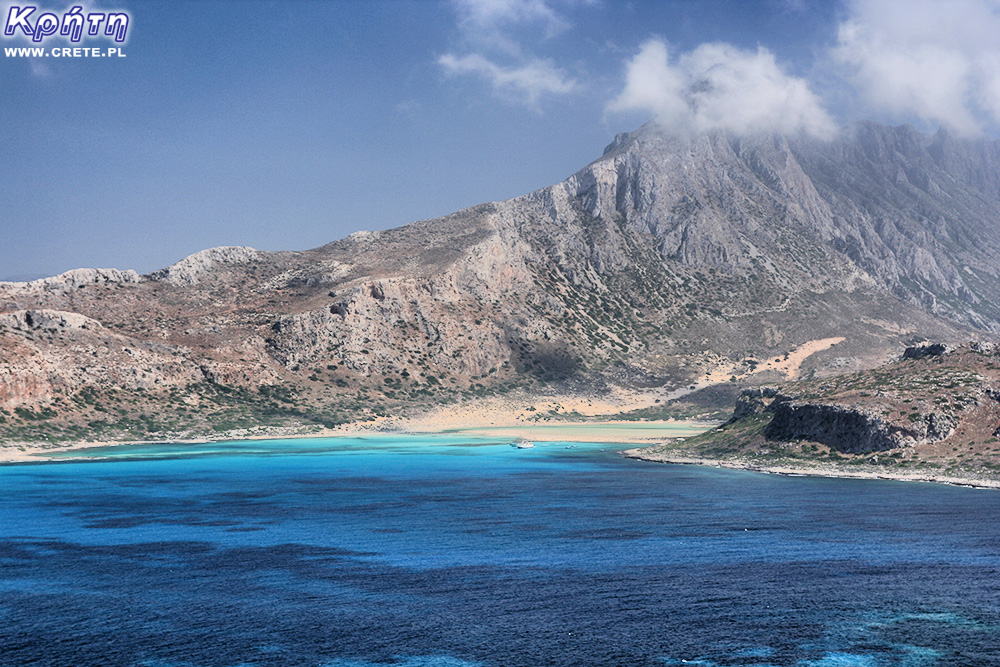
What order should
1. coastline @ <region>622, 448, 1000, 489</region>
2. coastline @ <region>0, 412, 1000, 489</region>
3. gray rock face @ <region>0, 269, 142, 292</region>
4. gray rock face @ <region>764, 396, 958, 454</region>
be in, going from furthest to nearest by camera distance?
1. gray rock face @ <region>0, 269, 142, 292</region>
2. gray rock face @ <region>764, 396, 958, 454</region>
3. coastline @ <region>0, 412, 1000, 489</region>
4. coastline @ <region>622, 448, 1000, 489</region>

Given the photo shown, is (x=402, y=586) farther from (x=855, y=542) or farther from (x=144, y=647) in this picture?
(x=855, y=542)

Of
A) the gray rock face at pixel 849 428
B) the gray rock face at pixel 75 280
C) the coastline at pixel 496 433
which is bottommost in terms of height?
the coastline at pixel 496 433

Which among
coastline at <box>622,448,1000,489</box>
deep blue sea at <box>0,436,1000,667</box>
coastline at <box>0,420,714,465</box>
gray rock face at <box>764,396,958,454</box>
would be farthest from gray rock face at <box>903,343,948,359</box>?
coastline at <box>0,420,714,465</box>

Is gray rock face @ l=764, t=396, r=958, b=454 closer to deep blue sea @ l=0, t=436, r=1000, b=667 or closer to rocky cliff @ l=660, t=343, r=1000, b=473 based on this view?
rocky cliff @ l=660, t=343, r=1000, b=473

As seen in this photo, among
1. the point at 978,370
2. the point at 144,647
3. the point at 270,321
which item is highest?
the point at 270,321

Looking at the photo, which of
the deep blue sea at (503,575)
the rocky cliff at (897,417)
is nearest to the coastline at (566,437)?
the rocky cliff at (897,417)

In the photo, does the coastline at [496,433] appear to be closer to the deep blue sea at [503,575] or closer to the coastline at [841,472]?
the coastline at [841,472]

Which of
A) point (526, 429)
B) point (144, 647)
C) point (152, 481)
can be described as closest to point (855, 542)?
point (144, 647)
